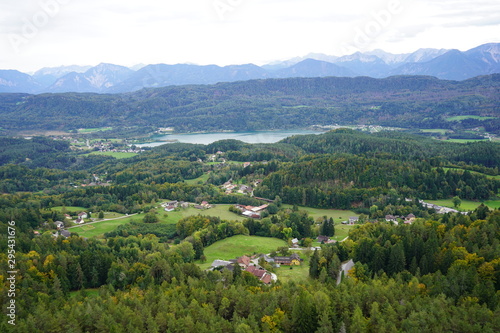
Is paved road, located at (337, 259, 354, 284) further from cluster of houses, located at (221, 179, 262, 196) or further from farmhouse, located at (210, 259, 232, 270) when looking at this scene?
cluster of houses, located at (221, 179, 262, 196)

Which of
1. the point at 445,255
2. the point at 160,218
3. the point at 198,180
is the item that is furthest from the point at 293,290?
the point at 198,180

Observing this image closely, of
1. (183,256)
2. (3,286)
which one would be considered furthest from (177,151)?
(3,286)

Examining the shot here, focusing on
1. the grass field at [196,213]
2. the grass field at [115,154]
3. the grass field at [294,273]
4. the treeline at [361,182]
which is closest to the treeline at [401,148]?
the treeline at [361,182]

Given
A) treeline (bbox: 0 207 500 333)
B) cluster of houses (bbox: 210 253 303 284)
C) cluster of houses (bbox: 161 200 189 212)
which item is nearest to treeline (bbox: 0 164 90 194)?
cluster of houses (bbox: 161 200 189 212)

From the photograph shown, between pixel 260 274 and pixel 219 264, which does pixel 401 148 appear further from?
pixel 260 274

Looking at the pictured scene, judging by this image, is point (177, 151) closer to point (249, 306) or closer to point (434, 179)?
point (434, 179)

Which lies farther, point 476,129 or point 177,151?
point 476,129
